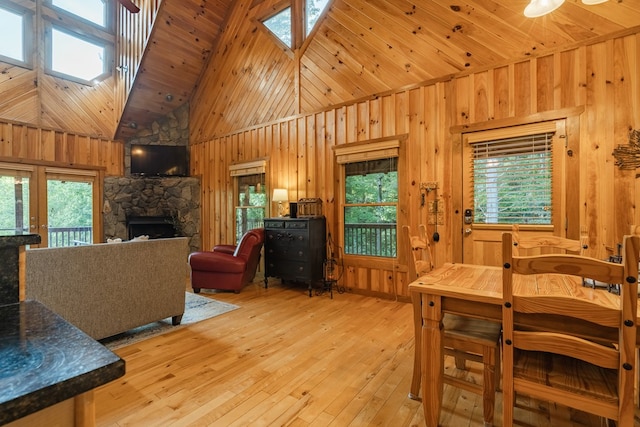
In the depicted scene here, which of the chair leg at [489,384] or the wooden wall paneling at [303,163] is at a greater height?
the wooden wall paneling at [303,163]

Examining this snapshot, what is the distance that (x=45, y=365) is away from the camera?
Result: 0.55 m

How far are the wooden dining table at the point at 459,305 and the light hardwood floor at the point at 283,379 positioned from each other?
237mm

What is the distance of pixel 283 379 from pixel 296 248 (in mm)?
2260

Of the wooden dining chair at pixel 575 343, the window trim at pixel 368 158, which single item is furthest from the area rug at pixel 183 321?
the wooden dining chair at pixel 575 343

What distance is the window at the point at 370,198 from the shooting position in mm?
4059

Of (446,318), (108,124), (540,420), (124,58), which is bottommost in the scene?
(540,420)

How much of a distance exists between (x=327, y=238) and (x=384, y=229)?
89 centimetres

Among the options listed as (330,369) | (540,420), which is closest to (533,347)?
(540,420)

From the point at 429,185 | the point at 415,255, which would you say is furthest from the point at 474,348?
the point at 429,185

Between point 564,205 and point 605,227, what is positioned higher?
point 564,205

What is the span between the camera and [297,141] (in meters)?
4.93

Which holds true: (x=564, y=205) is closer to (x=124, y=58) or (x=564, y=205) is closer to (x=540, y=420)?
(x=540, y=420)

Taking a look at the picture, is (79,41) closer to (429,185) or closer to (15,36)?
(15,36)

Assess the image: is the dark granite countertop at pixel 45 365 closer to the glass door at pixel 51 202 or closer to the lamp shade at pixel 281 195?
the lamp shade at pixel 281 195
